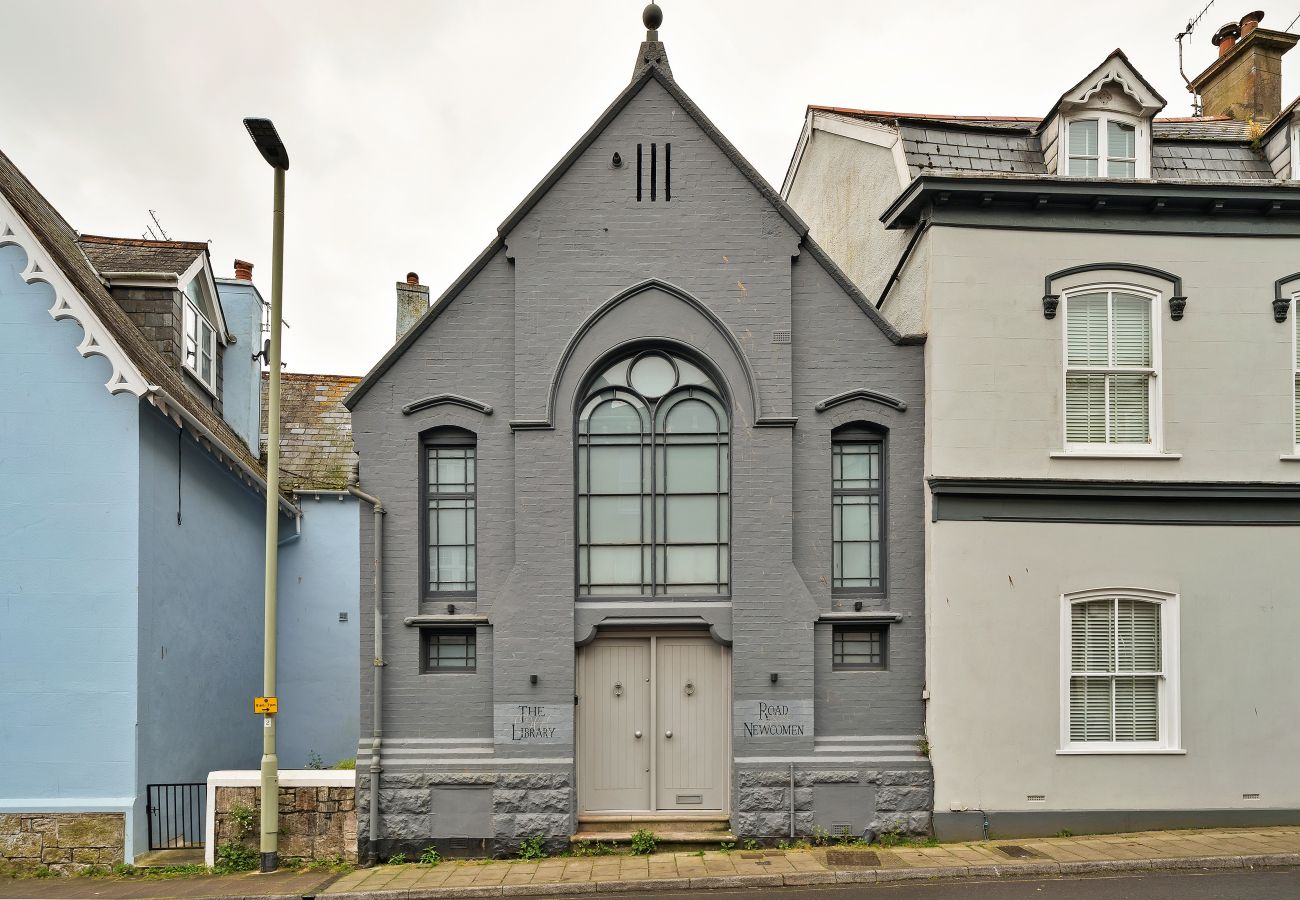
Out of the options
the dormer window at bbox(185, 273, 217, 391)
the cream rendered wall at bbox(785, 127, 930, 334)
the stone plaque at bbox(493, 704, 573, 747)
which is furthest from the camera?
the dormer window at bbox(185, 273, 217, 391)

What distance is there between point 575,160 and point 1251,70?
39.6ft

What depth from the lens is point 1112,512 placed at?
1073 cm

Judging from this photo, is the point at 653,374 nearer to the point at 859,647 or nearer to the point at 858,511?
the point at 858,511

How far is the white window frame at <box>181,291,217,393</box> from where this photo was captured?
14484 millimetres

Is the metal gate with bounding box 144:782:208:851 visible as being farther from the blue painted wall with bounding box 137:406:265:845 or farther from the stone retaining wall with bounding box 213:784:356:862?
the stone retaining wall with bounding box 213:784:356:862

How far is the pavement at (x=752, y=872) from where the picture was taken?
30.3 ft

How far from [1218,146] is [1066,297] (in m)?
3.96

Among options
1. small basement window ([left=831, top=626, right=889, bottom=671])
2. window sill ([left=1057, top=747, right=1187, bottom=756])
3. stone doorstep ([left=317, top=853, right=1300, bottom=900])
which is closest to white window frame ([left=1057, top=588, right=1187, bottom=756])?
window sill ([left=1057, top=747, right=1187, bottom=756])

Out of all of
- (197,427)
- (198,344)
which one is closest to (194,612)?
(197,427)

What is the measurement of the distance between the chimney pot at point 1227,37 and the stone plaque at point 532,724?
627 inches

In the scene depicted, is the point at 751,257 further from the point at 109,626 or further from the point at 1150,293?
the point at 109,626

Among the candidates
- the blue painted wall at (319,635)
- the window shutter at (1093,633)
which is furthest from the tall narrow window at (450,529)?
the window shutter at (1093,633)

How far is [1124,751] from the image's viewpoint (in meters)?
10.6

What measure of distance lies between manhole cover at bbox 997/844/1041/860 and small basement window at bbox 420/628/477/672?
6.66m
